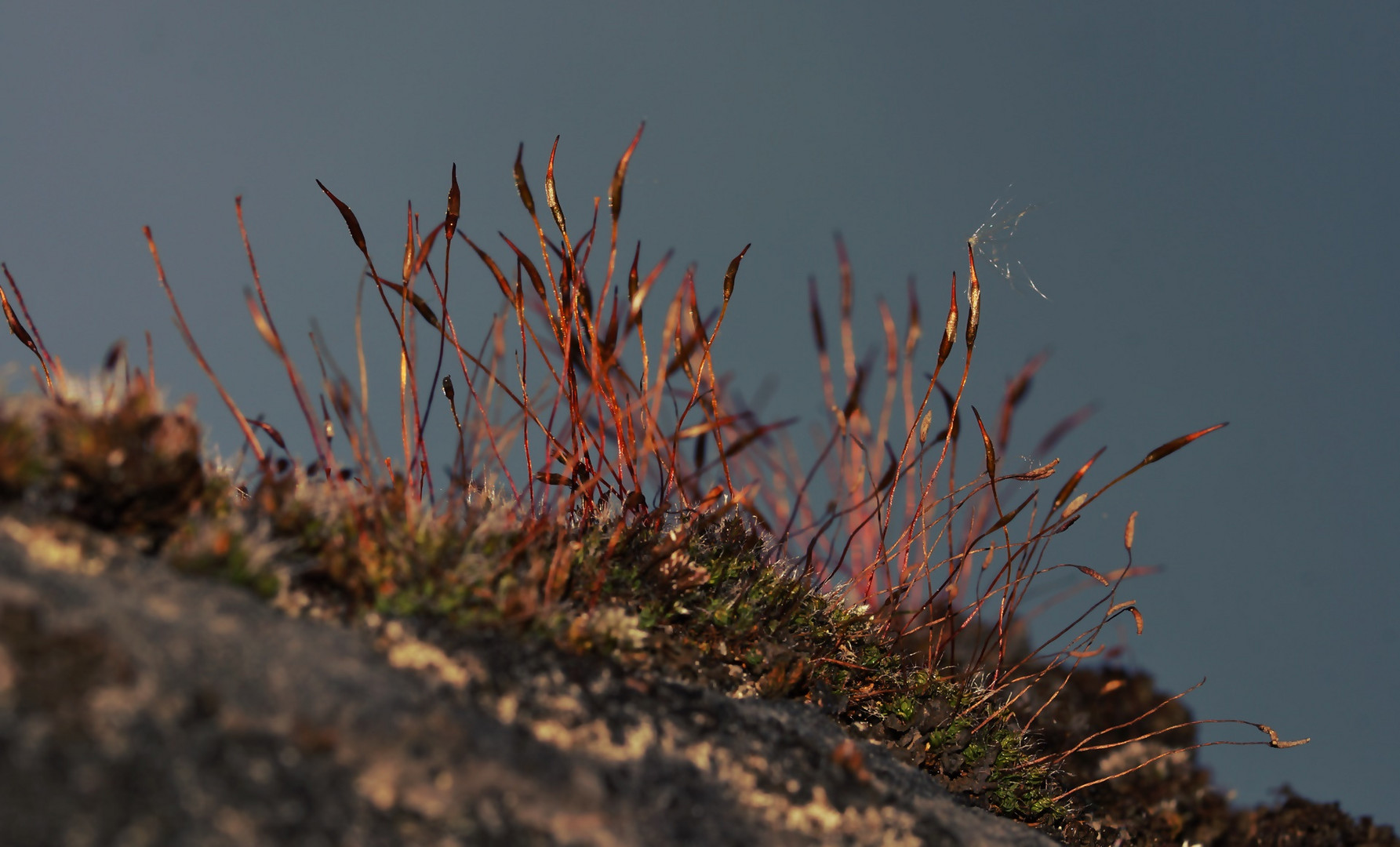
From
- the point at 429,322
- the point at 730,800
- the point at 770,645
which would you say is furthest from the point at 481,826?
the point at 429,322

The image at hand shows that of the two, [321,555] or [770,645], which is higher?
[770,645]

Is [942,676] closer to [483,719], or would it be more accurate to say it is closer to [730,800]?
[730,800]

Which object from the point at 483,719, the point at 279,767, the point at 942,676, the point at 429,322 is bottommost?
the point at 279,767

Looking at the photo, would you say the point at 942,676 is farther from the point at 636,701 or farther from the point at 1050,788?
the point at 636,701

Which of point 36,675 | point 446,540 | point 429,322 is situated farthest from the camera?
point 429,322

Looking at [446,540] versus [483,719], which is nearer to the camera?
[483,719]

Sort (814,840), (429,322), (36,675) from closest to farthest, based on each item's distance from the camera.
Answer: (36,675)
(814,840)
(429,322)
